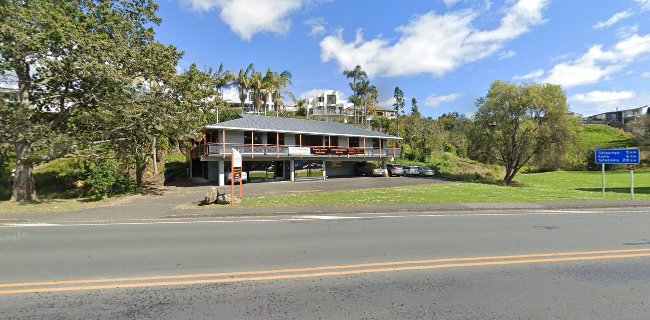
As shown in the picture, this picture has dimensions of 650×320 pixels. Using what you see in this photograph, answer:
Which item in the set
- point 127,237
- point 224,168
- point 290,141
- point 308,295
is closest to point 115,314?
point 308,295

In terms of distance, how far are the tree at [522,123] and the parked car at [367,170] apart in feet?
39.5

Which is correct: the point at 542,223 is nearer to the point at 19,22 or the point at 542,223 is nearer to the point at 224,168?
the point at 19,22

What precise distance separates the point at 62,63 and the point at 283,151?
58.4ft

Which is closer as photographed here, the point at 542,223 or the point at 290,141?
the point at 542,223

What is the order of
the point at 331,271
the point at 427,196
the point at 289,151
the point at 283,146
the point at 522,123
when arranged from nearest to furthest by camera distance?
the point at 331,271 → the point at 427,196 → the point at 283,146 → the point at 289,151 → the point at 522,123

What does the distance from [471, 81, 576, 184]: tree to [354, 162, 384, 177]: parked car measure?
1204 cm

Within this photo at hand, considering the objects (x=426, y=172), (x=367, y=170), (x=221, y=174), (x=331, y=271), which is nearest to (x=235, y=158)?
(x=331, y=271)

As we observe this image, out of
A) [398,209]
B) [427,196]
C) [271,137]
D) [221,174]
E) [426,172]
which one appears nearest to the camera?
[398,209]

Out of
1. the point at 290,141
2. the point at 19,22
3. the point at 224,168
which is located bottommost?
the point at 224,168

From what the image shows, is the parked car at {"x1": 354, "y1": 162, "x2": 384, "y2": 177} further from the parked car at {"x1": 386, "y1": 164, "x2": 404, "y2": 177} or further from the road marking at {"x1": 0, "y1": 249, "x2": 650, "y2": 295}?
the road marking at {"x1": 0, "y1": 249, "x2": 650, "y2": 295}

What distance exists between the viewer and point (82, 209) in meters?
14.2

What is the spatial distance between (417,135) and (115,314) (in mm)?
55933

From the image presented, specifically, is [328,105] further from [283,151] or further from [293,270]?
[293,270]

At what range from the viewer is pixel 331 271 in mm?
5395
